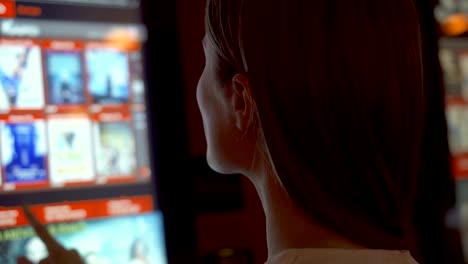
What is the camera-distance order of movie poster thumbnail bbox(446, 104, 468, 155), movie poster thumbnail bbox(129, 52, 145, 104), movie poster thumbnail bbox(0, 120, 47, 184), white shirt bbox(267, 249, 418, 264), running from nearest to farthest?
white shirt bbox(267, 249, 418, 264)
movie poster thumbnail bbox(0, 120, 47, 184)
movie poster thumbnail bbox(129, 52, 145, 104)
movie poster thumbnail bbox(446, 104, 468, 155)

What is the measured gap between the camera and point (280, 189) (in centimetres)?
84

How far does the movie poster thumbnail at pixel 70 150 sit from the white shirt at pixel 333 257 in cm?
33

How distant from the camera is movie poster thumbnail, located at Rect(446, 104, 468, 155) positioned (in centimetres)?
160

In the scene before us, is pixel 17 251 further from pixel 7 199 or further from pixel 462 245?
pixel 462 245

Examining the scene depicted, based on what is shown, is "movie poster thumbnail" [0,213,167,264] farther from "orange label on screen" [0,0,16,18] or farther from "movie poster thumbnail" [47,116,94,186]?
"orange label on screen" [0,0,16,18]

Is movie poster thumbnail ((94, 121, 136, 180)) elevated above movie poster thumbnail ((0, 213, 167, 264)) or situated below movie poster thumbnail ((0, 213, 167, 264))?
above

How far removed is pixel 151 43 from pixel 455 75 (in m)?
0.71

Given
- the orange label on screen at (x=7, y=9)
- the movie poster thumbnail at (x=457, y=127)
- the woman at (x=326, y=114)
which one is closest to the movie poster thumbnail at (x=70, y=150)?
the orange label on screen at (x=7, y=9)

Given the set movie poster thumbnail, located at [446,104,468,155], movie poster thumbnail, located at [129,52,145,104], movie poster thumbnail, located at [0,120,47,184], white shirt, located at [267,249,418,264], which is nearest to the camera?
white shirt, located at [267,249,418,264]

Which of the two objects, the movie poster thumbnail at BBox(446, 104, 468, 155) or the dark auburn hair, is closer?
the dark auburn hair

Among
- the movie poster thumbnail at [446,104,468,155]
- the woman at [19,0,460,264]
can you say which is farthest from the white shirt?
the movie poster thumbnail at [446,104,468,155]

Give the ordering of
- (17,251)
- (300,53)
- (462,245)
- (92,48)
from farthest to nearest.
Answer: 1. (462,245)
2. (92,48)
3. (17,251)
4. (300,53)

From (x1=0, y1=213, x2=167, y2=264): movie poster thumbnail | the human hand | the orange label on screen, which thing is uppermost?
the orange label on screen

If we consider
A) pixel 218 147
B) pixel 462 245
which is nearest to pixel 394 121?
pixel 218 147
